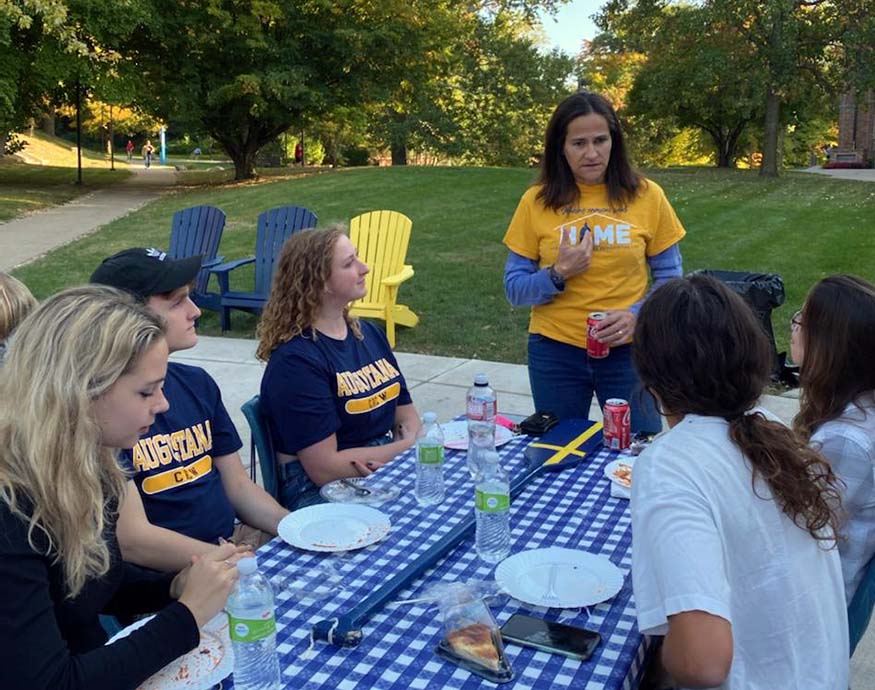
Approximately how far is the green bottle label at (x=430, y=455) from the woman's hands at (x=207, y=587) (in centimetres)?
80

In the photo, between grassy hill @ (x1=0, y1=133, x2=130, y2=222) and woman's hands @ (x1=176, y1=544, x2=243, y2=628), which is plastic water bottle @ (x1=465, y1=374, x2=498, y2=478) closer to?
woman's hands @ (x1=176, y1=544, x2=243, y2=628)

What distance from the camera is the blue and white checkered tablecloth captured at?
1656 millimetres

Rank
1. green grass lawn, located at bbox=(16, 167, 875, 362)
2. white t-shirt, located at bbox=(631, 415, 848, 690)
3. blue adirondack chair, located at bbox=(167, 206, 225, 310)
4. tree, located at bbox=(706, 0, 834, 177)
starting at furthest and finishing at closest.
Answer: tree, located at bbox=(706, 0, 834, 177) < blue adirondack chair, located at bbox=(167, 206, 225, 310) < green grass lawn, located at bbox=(16, 167, 875, 362) < white t-shirt, located at bbox=(631, 415, 848, 690)

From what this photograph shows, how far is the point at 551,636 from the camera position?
69.6 inches

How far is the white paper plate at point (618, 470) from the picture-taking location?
2627 mm

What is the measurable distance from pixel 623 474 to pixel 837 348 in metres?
0.77

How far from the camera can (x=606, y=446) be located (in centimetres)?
305

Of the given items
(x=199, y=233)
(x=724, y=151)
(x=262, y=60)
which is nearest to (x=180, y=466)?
(x=199, y=233)

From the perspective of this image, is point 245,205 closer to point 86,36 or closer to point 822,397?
point 86,36

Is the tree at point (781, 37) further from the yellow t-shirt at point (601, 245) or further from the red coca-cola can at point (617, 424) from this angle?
the red coca-cola can at point (617, 424)

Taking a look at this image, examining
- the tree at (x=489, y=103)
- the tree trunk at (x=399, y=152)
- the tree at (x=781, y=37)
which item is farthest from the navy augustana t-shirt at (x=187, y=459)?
the tree trunk at (x=399, y=152)

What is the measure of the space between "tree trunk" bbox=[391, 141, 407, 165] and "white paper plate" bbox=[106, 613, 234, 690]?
29224mm

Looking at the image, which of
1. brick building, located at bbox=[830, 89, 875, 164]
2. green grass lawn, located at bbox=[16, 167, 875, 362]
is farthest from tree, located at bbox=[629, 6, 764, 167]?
brick building, located at bbox=[830, 89, 875, 164]

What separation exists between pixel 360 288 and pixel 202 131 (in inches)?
786
